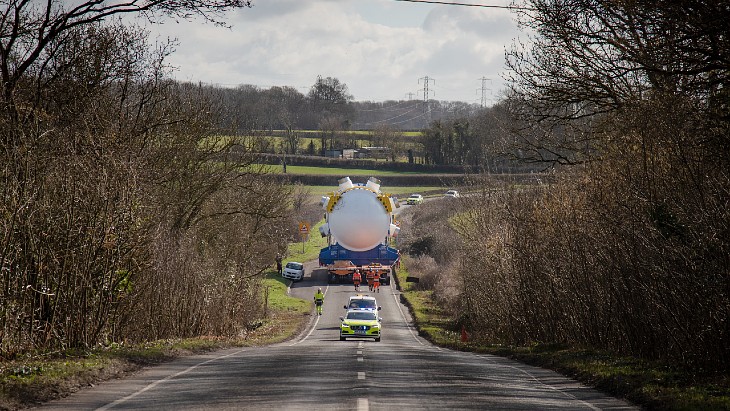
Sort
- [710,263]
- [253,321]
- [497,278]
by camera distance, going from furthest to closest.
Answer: [253,321]
[497,278]
[710,263]

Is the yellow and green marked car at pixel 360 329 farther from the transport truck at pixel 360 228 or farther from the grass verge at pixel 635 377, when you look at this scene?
the transport truck at pixel 360 228

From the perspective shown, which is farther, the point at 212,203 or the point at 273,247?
the point at 273,247

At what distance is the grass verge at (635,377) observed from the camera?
12.5m

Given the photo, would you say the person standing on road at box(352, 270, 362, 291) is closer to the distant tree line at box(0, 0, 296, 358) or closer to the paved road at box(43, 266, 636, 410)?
the distant tree line at box(0, 0, 296, 358)

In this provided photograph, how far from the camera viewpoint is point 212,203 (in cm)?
3859

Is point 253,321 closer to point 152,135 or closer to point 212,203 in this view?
point 212,203

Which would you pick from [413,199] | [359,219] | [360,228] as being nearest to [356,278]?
[360,228]

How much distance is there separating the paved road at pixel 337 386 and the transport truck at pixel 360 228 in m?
34.1

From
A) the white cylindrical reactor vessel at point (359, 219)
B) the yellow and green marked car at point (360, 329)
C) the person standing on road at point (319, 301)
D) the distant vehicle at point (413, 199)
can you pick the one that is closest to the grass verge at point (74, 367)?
the yellow and green marked car at point (360, 329)

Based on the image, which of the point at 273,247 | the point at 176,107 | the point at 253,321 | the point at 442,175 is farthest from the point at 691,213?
the point at 442,175

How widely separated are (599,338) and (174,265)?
40.8 feet

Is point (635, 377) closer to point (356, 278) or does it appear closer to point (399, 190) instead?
point (356, 278)

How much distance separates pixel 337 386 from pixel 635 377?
16.4 feet

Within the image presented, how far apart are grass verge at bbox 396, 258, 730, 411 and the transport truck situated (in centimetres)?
2784
